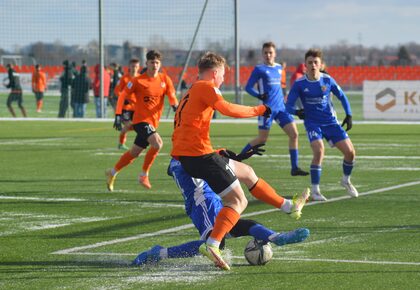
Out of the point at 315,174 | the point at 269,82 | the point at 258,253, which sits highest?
the point at 269,82

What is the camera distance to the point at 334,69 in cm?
7006

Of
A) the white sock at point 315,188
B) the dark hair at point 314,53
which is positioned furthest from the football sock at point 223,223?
the dark hair at point 314,53

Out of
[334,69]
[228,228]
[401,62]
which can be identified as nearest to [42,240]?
[228,228]

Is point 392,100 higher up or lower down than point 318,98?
lower down

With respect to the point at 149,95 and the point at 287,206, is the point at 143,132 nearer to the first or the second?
the point at 149,95

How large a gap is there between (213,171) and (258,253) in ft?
2.64

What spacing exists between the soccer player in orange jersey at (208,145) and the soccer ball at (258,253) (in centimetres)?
29

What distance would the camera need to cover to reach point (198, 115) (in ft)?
28.7

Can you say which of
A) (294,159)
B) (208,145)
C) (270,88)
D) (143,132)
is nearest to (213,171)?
(208,145)

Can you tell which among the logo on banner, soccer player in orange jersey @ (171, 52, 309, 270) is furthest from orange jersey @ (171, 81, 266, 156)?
the logo on banner

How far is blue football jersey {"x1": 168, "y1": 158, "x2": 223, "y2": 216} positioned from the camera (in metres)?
8.99

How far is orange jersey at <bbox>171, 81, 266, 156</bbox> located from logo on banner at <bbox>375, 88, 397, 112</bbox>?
1036 inches

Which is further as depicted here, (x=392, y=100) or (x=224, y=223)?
(x=392, y=100)

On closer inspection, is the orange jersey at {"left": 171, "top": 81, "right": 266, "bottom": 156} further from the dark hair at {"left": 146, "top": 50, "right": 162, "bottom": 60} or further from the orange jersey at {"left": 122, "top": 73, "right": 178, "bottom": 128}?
the orange jersey at {"left": 122, "top": 73, "right": 178, "bottom": 128}
